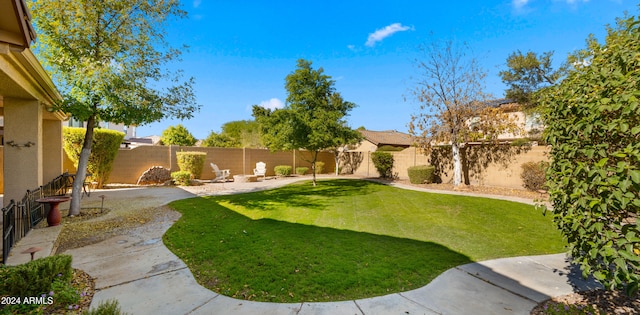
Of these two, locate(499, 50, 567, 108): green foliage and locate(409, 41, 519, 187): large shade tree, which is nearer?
locate(409, 41, 519, 187): large shade tree

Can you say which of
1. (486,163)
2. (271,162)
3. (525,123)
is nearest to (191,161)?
(271,162)

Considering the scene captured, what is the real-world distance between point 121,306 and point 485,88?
1457cm

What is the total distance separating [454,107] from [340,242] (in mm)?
10250

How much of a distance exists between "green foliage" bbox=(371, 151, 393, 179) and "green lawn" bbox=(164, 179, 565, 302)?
295 inches

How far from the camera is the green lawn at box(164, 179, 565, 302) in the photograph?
3.48 m

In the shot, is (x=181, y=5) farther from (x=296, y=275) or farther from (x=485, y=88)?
(x=485, y=88)

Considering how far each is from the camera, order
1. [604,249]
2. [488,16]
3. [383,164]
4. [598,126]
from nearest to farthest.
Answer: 1. [604,249]
2. [598,126]
3. [488,16]
4. [383,164]

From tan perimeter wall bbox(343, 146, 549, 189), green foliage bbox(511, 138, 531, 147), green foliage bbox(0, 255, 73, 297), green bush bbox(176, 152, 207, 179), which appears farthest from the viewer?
green bush bbox(176, 152, 207, 179)

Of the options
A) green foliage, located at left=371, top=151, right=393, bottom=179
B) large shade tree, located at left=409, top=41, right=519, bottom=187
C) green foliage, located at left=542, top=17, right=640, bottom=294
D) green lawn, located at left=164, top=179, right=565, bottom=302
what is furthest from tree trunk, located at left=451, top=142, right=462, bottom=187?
green foliage, located at left=542, top=17, right=640, bottom=294

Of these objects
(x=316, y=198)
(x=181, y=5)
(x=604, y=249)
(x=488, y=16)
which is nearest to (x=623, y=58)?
(x=604, y=249)

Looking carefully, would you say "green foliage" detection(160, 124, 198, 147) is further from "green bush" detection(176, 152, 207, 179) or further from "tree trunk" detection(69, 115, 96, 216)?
"tree trunk" detection(69, 115, 96, 216)

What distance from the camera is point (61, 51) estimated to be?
618 cm

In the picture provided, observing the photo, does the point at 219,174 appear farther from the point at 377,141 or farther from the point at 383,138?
the point at 383,138

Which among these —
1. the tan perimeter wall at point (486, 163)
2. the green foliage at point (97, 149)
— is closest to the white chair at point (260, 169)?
the green foliage at point (97, 149)
